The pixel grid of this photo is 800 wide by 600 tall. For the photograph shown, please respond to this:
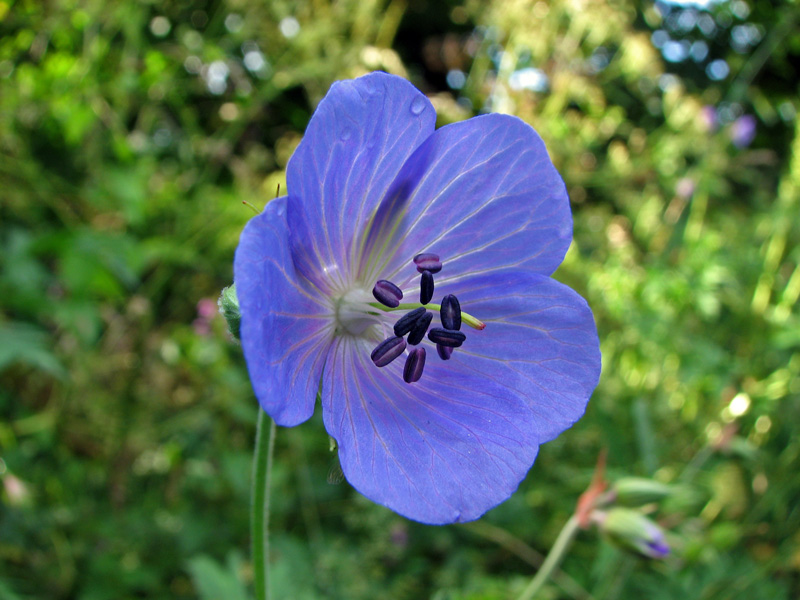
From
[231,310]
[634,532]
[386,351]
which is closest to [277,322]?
[231,310]

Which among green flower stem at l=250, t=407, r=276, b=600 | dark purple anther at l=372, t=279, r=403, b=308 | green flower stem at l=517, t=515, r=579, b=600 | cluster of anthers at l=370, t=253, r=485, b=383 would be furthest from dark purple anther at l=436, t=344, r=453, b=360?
green flower stem at l=517, t=515, r=579, b=600

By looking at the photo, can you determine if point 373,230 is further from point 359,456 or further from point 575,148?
point 575,148

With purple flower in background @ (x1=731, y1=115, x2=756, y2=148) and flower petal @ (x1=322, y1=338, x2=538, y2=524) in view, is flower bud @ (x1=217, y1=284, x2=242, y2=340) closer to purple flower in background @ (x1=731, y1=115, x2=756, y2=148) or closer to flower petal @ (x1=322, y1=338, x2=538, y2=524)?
flower petal @ (x1=322, y1=338, x2=538, y2=524)

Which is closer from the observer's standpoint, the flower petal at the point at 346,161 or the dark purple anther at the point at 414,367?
the flower petal at the point at 346,161

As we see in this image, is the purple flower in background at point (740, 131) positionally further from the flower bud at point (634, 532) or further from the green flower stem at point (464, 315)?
the green flower stem at point (464, 315)

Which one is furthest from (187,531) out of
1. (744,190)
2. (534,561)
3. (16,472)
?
(744,190)

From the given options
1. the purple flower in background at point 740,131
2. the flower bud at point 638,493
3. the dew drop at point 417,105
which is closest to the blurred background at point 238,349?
the purple flower in background at point 740,131

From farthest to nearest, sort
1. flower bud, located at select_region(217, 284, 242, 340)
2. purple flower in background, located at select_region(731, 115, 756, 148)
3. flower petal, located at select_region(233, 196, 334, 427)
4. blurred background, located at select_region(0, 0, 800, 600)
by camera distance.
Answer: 1. purple flower in background, located at select_region(731, 115, 756, 148)
2. blurred background, located at select_region(0, 0, 800, 600)
3. flower bud, located at select_region(217, 284, 242, 340)
4. flower petal, located at select_region(233, 196, 334, 427)
